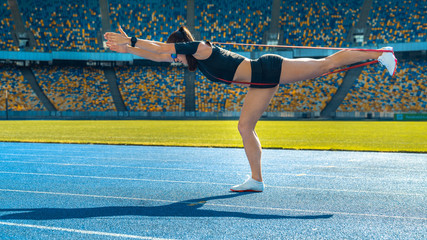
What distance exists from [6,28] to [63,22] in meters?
5.98

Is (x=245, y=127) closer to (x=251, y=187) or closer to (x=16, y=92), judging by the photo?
(x=251, y=187)

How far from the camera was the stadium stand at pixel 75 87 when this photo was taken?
39531 mm

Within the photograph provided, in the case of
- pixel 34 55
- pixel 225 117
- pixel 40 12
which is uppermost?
pixel 40 12

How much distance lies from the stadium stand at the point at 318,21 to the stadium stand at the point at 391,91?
211 inches

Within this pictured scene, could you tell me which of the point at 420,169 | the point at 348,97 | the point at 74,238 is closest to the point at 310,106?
the point at 348,97

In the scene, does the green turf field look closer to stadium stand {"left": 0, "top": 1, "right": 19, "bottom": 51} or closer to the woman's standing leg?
the woman's standing leg

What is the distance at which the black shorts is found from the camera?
14.8 ft

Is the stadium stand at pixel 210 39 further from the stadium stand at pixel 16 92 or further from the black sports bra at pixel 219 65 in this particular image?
the black sports bra at pixel 219 65

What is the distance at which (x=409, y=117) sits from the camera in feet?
114

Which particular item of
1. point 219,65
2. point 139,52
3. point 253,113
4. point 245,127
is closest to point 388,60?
point 253,113

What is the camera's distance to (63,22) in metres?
43.4

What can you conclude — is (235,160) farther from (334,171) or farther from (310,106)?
(310,106)

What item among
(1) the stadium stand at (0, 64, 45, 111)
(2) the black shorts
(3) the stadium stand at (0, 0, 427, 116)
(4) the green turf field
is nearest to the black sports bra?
(2) the black shorts

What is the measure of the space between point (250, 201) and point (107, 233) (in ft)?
5.84
